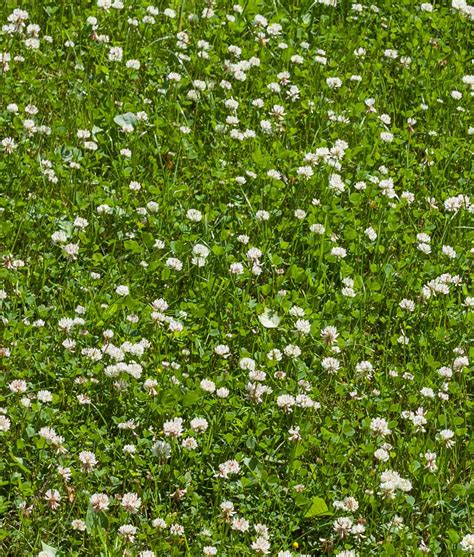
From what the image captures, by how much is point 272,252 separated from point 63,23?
71.8 inches

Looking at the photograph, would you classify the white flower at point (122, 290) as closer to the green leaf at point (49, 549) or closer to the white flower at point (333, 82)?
the green leaf at point (49, 549)

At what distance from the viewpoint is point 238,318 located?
4.16 meters

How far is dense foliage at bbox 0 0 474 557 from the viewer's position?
11.4 ft

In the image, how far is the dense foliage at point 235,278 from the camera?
3.48 m

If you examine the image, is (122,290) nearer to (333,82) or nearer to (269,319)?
(269,319)

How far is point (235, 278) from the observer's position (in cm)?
431

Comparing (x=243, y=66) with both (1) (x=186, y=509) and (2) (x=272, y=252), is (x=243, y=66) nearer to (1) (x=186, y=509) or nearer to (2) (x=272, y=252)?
(2) (x=272, y=252)

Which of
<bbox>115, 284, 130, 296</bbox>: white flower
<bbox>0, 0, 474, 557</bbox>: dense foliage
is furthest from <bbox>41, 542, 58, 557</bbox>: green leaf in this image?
<bbox>115, 284, 130, 296</bbox>: white flower

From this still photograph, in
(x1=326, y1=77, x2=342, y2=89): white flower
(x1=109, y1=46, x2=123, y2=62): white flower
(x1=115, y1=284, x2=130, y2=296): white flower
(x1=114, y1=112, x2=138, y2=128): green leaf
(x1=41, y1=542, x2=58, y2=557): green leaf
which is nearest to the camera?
(x1=41, y1=542, x2=58, y2=557): green leaf

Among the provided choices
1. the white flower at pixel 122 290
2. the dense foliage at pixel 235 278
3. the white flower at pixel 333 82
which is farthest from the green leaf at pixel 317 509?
the white flower at pixel 333 82

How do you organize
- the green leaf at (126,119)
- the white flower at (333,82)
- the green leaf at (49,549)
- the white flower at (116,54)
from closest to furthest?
the green leaf at (49,549), the green leaf at (126,119), the white flower at (116,54), the white flower at (333,82)

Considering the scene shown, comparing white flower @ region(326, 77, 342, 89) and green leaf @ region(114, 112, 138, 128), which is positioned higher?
white flower @ region(326, 77, 342, 89)

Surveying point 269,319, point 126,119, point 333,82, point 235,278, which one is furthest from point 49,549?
point 333,82

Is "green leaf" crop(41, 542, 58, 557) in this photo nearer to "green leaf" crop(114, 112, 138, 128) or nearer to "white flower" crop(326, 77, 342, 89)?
"green leaf" crop(114, 112, 138, 128)
